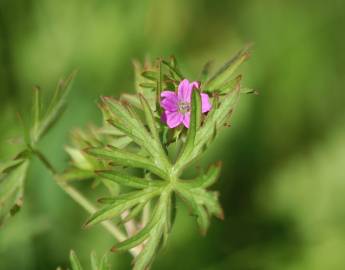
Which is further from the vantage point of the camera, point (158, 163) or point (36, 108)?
point (36, 108)

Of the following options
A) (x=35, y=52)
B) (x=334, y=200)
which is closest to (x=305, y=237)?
(x=334, y=200)

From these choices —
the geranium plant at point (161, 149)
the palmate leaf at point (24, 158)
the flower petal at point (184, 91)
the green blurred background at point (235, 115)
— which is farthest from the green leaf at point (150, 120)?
the green blurred background at point (235, 115)

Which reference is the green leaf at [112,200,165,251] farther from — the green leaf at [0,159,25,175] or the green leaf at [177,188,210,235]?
the green leaf at [0,159,25,175]

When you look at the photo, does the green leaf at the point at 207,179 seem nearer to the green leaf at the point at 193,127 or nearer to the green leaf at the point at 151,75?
the green leaf at the point at 193,127

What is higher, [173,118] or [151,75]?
[151,75]

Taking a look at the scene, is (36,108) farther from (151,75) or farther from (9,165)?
(151,75)

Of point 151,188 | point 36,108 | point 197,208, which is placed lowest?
point 197,208

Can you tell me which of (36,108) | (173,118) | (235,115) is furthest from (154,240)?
(235,115)
